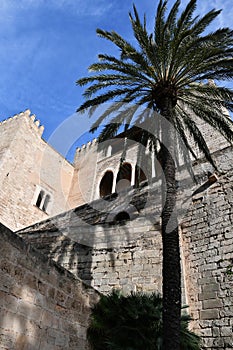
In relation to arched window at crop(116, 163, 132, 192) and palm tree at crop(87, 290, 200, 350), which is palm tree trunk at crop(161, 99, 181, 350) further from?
arched window at crop(116, 163, 132, 192)

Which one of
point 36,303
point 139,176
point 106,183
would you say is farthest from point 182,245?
point 106,183

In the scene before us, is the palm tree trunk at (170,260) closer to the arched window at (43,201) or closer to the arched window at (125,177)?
the arched window at (125,177)

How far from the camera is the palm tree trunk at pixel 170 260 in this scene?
4.90 metres

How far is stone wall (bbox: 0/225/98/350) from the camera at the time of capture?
4.11m

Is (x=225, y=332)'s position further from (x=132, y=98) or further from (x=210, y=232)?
(x=132, y=98)

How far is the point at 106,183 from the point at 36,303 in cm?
1833

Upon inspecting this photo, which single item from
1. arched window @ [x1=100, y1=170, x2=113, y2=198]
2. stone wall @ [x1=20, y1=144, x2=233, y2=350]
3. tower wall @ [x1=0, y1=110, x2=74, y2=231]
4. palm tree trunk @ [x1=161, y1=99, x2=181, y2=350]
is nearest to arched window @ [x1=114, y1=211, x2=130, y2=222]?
stone wall @ [x1=20, y1=144, x2=233, y2=350]

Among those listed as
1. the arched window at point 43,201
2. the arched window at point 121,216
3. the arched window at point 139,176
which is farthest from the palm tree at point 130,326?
the arched window at point 43,201

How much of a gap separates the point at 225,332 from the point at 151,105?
563 cm

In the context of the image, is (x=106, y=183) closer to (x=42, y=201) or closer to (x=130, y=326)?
(x=42, y=201)

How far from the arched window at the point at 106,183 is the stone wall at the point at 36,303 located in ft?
54.4

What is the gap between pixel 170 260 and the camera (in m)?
5.52

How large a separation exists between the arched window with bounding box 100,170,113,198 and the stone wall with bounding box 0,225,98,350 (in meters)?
16.6

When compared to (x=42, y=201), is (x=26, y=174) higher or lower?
higher
